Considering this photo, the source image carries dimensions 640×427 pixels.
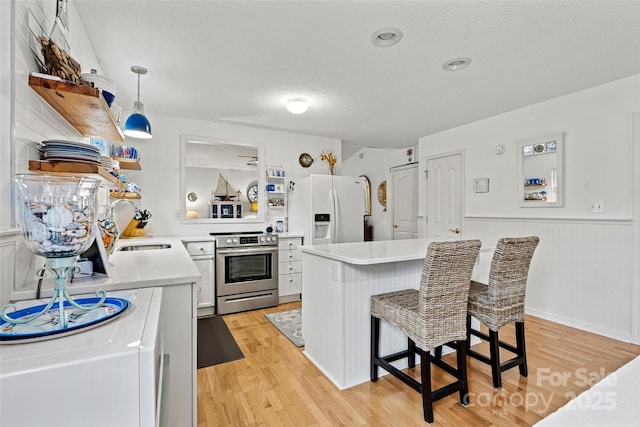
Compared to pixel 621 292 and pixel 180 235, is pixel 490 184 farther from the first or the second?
pixel 180 235

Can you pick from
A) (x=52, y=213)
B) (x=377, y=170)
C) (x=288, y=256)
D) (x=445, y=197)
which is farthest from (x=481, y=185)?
(x=52, y=213)

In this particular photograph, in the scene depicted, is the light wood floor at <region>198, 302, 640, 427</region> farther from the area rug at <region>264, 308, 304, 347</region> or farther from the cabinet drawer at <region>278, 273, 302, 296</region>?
the cabinet drawer at <region>278, 273, 302, 296</region>

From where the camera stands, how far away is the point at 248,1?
1745 mm

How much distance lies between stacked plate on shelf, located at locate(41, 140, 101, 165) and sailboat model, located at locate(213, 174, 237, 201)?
2777 mm

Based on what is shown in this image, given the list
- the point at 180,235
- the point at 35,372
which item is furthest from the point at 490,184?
the point at 35,372

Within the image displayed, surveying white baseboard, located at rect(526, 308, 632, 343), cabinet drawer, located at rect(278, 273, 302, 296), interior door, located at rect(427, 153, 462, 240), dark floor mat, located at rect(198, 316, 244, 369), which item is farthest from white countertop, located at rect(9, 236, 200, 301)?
white baseboard, located at rect(526, 308, 632, 343)

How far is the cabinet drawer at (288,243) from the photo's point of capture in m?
4.02

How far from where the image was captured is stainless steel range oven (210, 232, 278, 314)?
3.57 meters

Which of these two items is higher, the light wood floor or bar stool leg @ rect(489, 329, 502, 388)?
bar stool leg @ rect(489, 329, 502, 388)

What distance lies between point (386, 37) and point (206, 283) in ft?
10.1

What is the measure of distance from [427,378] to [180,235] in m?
3.33

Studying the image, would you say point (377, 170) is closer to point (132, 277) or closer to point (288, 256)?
point (288, 256)

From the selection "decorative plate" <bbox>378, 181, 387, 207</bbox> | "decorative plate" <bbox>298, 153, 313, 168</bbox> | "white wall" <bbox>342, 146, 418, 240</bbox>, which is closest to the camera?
"decorative plate" <bbox>298, 153, 313, 168</bbox>

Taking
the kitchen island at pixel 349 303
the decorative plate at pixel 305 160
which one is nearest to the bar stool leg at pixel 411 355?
the kitchen island at pixel 349 303
